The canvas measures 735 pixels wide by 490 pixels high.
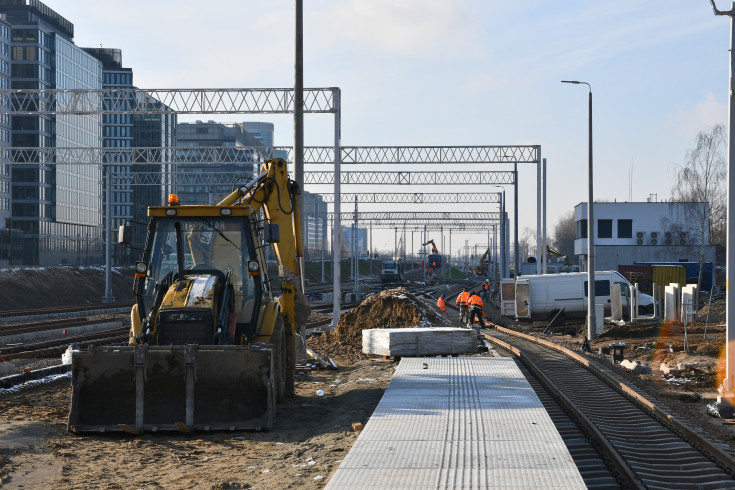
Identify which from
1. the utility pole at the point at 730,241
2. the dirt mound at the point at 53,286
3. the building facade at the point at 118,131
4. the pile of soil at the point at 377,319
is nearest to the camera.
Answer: the utility pole at the point at 730,241

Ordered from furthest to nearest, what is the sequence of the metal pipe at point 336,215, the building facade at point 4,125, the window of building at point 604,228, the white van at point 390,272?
A: 1. the building facade at point 4,125
2. the white van at point 390,272
3. the window of building at point 604,228
4. the metal pipe at point 336,215

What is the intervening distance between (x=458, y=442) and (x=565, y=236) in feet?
541

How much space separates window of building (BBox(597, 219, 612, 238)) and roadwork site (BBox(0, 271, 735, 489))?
53.9 meters

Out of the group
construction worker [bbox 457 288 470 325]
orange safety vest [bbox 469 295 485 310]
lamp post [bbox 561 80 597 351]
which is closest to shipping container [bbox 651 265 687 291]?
construction worker [bbox 457 288 470 325]

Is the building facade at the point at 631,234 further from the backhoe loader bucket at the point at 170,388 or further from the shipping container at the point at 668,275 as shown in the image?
the backhoe loader bucket at the point at 170,388

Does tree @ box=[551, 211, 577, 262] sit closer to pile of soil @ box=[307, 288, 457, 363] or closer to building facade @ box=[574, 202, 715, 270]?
building facade @ box=[574, 202, 715, 270]

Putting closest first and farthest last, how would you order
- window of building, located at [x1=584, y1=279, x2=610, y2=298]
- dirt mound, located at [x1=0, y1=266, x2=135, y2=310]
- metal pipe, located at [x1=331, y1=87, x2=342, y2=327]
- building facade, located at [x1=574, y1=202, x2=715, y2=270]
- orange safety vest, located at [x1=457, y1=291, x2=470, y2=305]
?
1. metal pipe, located at [x1=331, y1=87, x2=342, y2=327]
2. orange safety vest, located at [x1=457, y1=291, x2=470, y2=305]
3. window of building, located at [x1=584, y1=279, x2=610, y2=298]
4. dirt mound, located at [x1=0, y1=266, x2=135, y2=310]
5. building facade, located at [x1=574, y1=202, x2=715, y2=270]

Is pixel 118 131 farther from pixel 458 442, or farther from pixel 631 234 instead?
pixel 458 442

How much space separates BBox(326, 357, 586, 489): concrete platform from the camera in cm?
787

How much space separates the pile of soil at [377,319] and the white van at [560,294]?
8.77 meters

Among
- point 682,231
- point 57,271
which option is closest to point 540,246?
point 682,231

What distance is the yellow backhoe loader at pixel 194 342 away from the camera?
37.8ft

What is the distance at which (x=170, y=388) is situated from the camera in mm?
11625

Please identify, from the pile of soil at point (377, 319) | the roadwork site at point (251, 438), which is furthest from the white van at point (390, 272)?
the roadwork site at point (251, 438)
